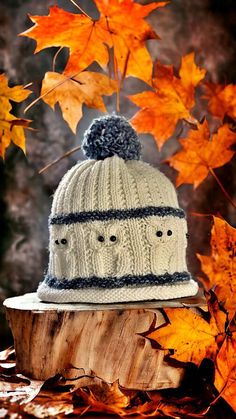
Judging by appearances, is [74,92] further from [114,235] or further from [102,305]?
[102,305]

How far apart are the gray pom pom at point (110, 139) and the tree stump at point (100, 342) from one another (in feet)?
1.01

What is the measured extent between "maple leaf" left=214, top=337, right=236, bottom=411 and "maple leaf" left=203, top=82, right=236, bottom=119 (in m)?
0.72

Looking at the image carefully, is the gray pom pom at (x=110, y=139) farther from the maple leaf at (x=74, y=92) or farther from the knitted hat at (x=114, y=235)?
the maple leaf at (x=74, y=92)

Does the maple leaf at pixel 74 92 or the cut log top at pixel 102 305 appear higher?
the maple leaf at pixel 74 92

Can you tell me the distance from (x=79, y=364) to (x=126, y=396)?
103 millimetres

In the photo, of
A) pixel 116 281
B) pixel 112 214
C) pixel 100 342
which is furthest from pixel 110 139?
pixel 100 342

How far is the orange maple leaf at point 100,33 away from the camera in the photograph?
147 centimetres

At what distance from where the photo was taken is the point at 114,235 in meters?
1.40

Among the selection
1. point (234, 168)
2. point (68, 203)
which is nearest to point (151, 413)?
point (68, 203)

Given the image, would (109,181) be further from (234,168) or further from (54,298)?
(234,168)

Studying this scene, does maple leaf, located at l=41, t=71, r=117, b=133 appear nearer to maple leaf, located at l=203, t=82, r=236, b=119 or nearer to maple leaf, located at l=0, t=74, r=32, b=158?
maple leaf, located at l=0, t=74, r=32, b=158

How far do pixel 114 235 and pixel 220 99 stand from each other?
67 centimetres

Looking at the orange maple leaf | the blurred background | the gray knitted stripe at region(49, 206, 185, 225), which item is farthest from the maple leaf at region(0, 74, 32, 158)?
the blurred background

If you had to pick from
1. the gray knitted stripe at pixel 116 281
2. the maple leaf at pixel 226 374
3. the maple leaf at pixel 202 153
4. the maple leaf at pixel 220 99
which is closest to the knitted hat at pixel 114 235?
the gray knitted stripe at pixel 116 281
